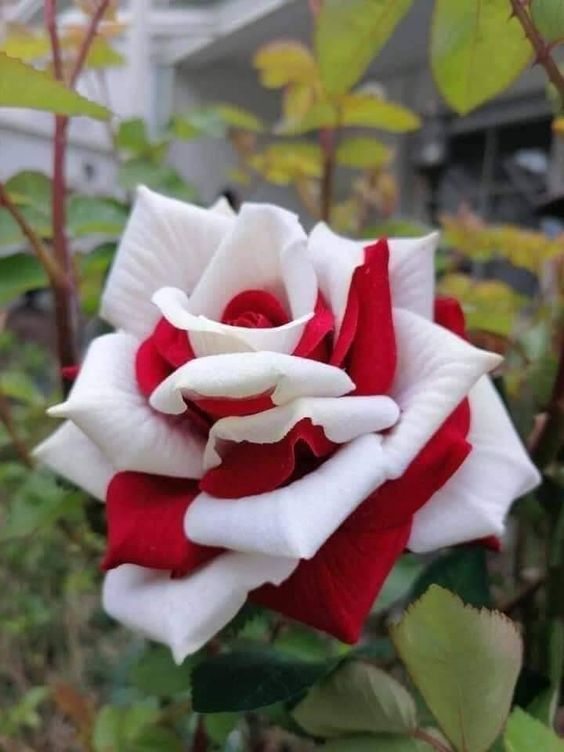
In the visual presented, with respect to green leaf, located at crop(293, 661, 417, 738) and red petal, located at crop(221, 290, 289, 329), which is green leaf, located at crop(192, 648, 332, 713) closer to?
green leaf, located at crop(293, 661, 417, 738)

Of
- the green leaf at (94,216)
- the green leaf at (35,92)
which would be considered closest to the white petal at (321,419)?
the green leaf at (35,92)

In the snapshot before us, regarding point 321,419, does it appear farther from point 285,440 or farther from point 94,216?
point 94,216

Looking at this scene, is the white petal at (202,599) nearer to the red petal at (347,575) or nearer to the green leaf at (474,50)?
the red petal at (347,575)

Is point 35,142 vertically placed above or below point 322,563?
below

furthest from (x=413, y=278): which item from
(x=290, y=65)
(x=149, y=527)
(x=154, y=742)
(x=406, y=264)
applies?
(x=290, y=65)

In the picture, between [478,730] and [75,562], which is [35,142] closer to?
[75,562]

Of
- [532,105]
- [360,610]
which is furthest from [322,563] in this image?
[532,105]

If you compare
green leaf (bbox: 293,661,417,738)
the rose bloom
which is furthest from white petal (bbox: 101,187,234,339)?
green leaf (bbox: 293,661,417,738)
